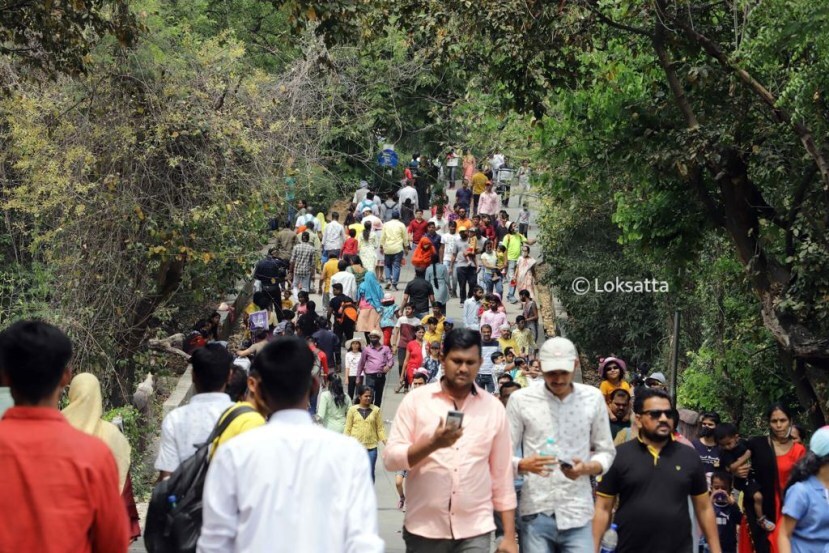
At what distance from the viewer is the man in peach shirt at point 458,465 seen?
21.6 ft

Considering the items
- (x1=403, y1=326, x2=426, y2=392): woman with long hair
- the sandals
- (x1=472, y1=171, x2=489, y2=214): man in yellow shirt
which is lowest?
the sandals

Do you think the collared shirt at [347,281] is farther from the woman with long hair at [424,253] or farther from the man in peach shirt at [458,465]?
the man in peach shirt at [458,465]

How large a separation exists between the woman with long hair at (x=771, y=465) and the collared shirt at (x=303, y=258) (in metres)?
15.4

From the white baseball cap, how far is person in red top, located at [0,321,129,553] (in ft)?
9.68

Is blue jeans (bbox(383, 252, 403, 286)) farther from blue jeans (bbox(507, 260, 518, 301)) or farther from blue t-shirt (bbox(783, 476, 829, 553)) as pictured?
blue t-shirt (bbox(783, 476, 829, 553))

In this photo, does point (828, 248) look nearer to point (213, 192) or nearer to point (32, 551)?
point (213, 192)

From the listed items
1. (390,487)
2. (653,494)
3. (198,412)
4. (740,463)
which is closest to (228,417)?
(198,412)

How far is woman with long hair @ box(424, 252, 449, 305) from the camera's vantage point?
25.4m

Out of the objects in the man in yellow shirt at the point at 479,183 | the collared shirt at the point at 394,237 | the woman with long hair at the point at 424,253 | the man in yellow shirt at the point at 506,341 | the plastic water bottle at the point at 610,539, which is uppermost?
the man in yellow shirt at the point at 479,183

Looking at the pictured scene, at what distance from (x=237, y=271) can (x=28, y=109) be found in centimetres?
622

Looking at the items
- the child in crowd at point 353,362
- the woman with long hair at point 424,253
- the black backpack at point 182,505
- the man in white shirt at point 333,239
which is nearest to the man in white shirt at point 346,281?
the woman with long hair at point 424,253

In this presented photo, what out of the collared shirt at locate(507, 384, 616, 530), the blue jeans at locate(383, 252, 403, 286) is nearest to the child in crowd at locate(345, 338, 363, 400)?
the blue jeans at locate(383, 252, 403, 286)

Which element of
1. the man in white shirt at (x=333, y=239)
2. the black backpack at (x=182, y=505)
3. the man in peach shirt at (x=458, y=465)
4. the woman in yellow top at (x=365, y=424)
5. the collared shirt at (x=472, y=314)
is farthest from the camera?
the man in white shirt at (x=333, y=239)

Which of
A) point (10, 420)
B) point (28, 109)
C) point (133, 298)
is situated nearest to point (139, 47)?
point (28, 109)
